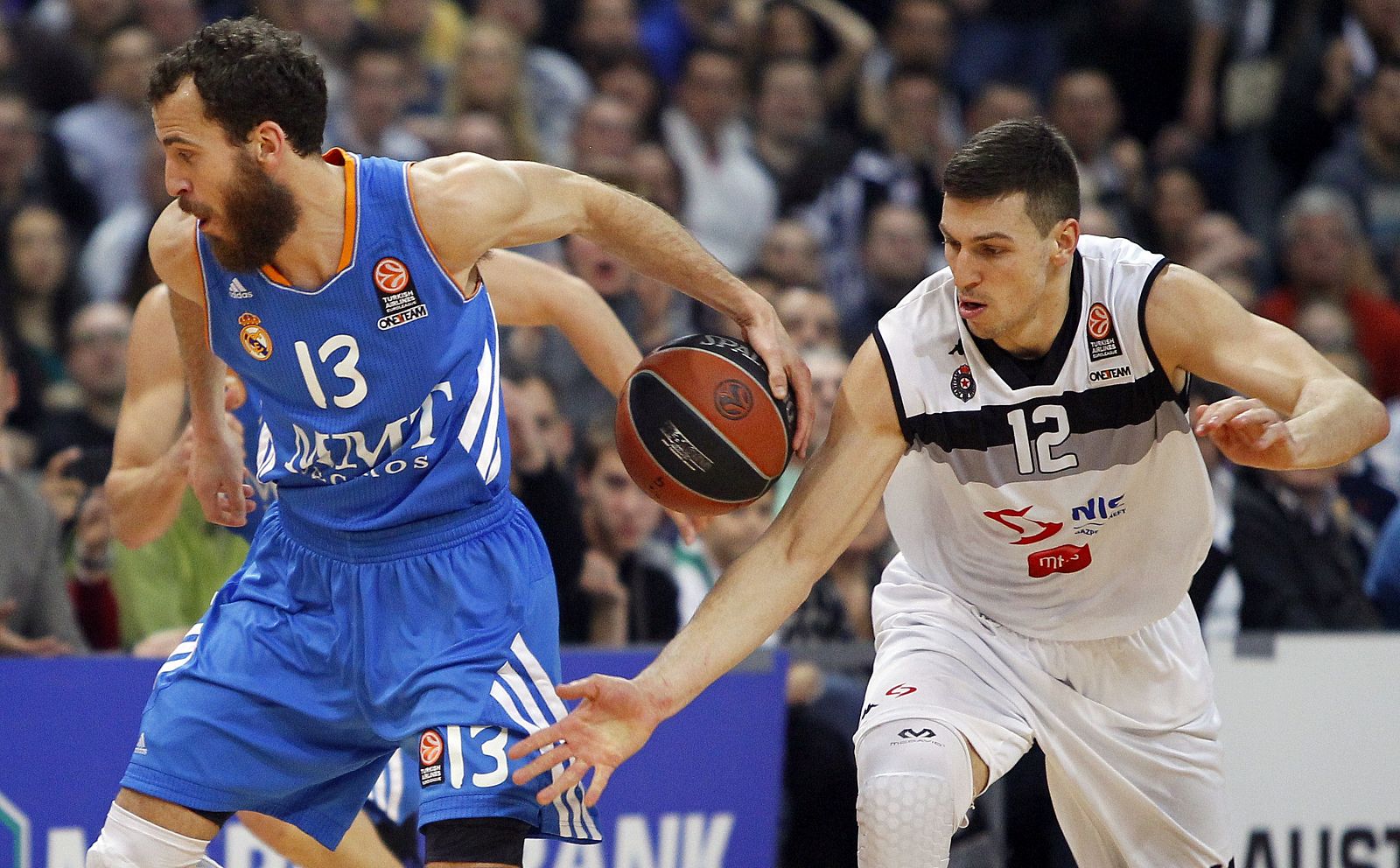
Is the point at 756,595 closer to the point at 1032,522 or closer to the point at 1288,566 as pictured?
the point at 1032,522

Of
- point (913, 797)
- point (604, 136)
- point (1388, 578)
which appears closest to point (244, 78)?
point (913, 797)

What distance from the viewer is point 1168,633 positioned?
471 centimetres

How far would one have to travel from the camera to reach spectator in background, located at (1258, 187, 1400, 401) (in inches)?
388

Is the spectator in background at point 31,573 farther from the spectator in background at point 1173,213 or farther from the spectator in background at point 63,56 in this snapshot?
the spectator in background at point 1173,213

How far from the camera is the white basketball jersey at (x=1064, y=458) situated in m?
4.36

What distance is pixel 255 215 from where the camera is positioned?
12.8 feet

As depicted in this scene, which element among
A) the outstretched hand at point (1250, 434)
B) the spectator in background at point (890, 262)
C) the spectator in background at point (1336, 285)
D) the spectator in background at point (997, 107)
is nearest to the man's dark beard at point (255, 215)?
the outstretched hand at point (1250, 434)

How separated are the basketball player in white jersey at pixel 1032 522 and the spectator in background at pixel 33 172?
5.63 m

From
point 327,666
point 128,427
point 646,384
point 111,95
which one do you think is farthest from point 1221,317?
point 111,95

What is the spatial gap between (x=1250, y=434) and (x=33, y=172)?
696 centimetres

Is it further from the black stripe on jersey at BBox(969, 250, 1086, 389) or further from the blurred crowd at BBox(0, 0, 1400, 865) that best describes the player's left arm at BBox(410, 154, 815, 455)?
the blurred crowd at BBox(0, 0, 1400, 865)

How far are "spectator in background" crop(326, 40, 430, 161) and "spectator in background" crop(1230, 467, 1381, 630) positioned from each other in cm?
465

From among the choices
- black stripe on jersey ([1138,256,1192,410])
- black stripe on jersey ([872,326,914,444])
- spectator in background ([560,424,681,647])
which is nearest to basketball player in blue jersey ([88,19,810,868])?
black stripe on jersey ([872,326,914,444])

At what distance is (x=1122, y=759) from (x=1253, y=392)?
42.0 inches
